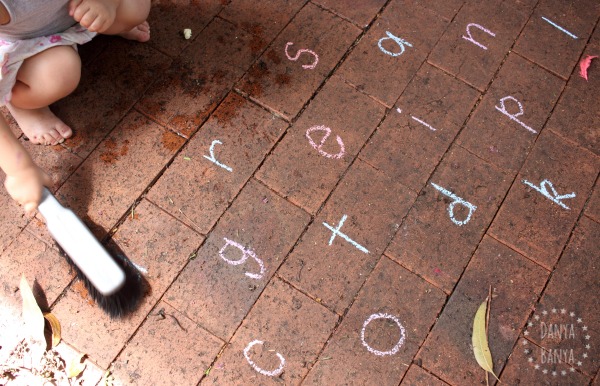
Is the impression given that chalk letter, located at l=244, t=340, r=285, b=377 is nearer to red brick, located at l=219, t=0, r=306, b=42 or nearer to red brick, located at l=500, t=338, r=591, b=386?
red brick, located at l=500, t=338, r=591, b=386

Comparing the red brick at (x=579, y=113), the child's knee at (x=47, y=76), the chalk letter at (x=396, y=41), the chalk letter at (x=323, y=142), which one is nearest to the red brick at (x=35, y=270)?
the child's knee at (x=47, y=76)

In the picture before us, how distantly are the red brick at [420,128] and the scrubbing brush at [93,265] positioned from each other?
3.18ft

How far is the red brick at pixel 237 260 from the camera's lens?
74.6 inches

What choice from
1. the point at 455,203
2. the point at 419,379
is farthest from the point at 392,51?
the point at 419,379

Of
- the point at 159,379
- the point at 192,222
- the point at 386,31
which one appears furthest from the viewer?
the point at 386,31

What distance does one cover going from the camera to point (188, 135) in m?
2.16

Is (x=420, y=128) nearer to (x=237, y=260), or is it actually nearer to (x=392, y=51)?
(x=392, y=51)

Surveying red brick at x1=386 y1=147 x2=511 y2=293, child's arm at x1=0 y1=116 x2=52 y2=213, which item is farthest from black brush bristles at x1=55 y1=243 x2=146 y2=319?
red brick at x1=386 y1=147 x2=511 y2=293

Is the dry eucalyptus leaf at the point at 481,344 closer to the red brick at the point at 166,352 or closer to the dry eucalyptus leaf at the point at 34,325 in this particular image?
the red brick at the point at 166,352

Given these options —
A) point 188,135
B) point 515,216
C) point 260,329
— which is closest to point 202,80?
point 188,135

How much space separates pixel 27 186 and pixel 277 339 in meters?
0.97

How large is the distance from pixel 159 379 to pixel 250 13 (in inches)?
60.2

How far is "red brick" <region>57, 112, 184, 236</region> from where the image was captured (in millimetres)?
2031

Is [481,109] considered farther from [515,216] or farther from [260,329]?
[260,329]
